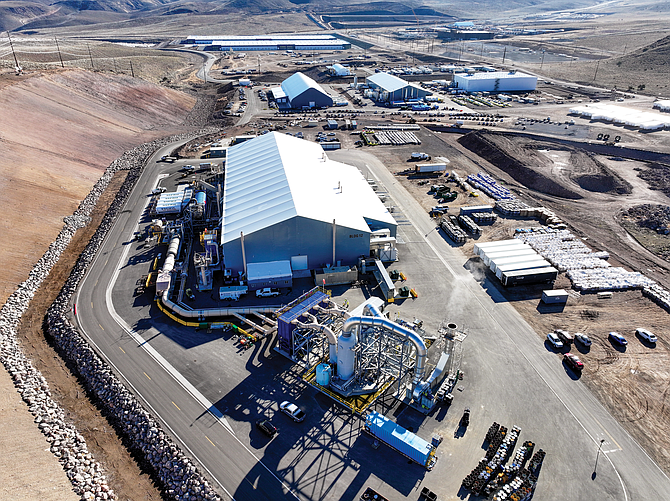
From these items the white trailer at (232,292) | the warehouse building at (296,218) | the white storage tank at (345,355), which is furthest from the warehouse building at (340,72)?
the white storage tank at (345,355)

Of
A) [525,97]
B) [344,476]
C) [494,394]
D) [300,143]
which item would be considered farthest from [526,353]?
[525,97]

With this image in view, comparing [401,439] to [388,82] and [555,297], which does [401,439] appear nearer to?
[555,297]

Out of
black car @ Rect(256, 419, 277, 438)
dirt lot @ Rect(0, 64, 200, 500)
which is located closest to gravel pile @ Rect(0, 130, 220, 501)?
dirt lot @ Rect(0, 64, 200, 500)

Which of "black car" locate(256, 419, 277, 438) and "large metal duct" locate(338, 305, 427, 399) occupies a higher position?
"large metal duct" locate(338, 305, 427, 399)

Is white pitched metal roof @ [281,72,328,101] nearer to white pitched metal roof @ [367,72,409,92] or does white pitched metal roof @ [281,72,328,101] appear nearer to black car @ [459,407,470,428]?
white pitched metal roof @ [367,72,409,92]

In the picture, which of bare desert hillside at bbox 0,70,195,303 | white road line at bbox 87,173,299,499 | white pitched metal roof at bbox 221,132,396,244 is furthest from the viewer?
bare desert hillside at bbox 0,70,195,303

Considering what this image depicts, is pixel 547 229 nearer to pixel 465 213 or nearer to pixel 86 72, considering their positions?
pixel 465 213
